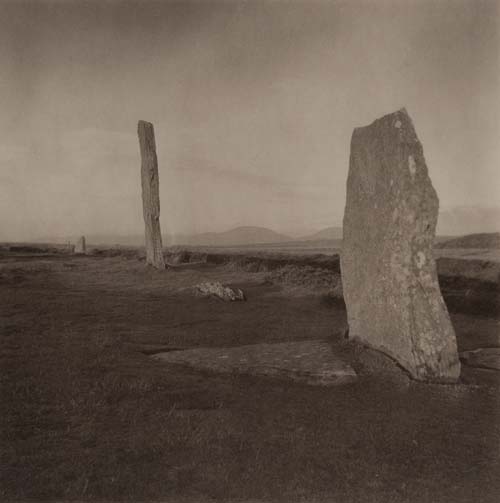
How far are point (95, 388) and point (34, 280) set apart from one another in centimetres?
1065

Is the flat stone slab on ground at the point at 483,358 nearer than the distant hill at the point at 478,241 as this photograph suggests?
Yes

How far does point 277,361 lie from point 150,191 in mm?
13777

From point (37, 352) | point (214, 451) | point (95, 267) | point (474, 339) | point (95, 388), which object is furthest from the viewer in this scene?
point (95, 267)

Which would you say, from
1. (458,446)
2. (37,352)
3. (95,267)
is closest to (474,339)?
(458,446)

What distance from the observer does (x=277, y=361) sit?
7070 mm

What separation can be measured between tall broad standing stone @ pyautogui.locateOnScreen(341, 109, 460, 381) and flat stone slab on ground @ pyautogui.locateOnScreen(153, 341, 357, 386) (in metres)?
0.93

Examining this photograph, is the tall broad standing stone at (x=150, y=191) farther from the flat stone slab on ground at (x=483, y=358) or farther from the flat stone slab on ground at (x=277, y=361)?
the flat stone slab on ground at (x=483, y=358)

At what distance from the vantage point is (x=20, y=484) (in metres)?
3.72

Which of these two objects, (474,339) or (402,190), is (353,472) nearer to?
(402,190)

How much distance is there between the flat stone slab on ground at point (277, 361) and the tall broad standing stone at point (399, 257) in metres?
0.93

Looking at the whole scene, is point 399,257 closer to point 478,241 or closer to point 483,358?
point 483,358

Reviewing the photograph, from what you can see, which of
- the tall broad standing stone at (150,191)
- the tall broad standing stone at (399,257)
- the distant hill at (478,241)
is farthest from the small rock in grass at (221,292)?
the distant hill at (478,241)

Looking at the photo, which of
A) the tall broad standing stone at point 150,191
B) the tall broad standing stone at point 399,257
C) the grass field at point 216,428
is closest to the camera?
the grass field at point 216,428

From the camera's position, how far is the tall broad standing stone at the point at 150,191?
1945 cm
